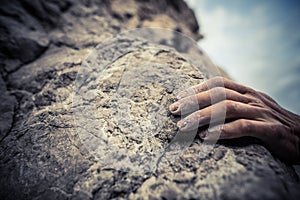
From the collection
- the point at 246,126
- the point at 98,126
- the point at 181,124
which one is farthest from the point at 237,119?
the point at 98,126

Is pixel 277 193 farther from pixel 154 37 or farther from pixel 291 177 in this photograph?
pixel 154 37

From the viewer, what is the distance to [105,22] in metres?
2.29

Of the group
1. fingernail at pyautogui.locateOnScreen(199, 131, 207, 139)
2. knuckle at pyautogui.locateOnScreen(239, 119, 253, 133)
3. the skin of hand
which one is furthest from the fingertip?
knuckle at pyautogui.locateOnScreen(239, 119, 253, 133)

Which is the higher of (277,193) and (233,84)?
(233,84)

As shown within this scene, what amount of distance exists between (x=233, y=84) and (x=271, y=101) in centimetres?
30

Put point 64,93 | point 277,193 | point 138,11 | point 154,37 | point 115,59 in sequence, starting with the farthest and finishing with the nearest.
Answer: point 138,11
point 154,37
point 115,59
point 64,93
point 277,193

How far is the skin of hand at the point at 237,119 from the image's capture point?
1076 millimetres

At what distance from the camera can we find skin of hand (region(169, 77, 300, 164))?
1.08 metres

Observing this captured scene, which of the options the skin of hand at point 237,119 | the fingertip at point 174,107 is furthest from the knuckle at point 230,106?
the fingertip at point 174,107

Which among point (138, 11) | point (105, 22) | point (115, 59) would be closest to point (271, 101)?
point (115, 59)

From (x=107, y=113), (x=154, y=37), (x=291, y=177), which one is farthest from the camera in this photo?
(x=154, y=37)

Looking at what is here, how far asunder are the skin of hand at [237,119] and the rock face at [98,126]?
73mm

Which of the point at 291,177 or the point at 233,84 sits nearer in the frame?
the point at 291,177

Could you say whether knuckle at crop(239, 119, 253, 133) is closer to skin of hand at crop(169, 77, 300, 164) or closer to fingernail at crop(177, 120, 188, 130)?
skin of hand at crop(169, 77, 300, 164)
